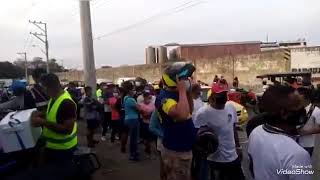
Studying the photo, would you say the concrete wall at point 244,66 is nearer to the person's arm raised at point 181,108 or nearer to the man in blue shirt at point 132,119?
the man in blue shirt at point 132,119

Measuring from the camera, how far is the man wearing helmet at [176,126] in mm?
5020

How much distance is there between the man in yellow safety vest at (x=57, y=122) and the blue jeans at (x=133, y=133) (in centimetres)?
555

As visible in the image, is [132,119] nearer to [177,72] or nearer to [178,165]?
[178,165]

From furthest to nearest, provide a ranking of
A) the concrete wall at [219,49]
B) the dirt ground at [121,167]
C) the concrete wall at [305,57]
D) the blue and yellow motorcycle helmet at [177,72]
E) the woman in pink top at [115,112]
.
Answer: the concrete wall at [219,49] → the concrete wall at [305,57] → the woman in pink top at [115,112] → the dirt ground at [121,167] → the blue and yellow motorcycle helmet at [177,72]

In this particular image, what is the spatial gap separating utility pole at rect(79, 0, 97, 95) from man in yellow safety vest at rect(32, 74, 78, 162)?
1053 centimetres

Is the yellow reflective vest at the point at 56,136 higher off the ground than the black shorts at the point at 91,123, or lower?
higher

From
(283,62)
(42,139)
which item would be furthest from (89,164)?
(283,62)

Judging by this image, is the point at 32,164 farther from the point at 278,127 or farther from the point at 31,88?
the point at 278,127

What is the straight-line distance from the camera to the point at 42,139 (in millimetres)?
5848

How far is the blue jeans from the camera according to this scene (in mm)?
11341

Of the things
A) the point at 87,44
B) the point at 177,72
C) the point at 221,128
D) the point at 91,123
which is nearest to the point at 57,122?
the point at 177,72

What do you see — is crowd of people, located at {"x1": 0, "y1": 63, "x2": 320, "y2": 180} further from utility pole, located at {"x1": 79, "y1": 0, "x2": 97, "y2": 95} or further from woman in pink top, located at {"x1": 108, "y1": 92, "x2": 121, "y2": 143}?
utility pole, located at {"x1": 79, "y1": 0, "x2": 97, "y2": 95}

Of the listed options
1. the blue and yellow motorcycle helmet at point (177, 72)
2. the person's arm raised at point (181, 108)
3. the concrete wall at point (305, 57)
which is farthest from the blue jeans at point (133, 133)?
the concrete wall at point (305, 57)

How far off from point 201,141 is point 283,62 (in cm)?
3011
